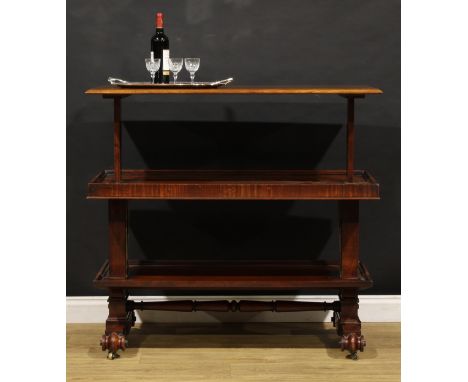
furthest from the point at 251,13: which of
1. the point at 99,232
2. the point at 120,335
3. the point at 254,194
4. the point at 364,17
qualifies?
the point at 120,335

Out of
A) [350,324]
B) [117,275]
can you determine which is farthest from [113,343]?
[350,324]

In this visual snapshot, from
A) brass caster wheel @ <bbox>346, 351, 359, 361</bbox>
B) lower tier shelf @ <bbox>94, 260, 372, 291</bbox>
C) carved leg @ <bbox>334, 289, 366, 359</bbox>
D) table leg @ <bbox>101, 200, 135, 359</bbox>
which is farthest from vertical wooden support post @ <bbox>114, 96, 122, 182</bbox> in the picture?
brass caster wheel @ <bbox>346, 351, 359, 361</bbox>

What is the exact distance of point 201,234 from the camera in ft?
13.7

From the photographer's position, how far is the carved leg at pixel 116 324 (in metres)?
3.68

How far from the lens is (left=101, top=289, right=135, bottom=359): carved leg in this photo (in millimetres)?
3678

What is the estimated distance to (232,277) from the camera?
3703mm

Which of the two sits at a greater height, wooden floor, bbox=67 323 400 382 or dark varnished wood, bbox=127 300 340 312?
dark varnished wood, bbox=127 300 340 312

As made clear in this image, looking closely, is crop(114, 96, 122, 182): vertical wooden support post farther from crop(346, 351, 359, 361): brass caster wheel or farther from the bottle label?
crop(346, 351, 359, 361): brass caster wheel

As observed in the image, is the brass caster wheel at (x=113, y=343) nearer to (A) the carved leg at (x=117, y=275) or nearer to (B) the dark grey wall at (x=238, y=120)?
(A) the carved leg at (x=117, y=275)

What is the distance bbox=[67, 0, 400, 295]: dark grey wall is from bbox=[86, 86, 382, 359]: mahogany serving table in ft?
0.87

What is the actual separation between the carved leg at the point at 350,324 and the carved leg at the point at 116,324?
1.06m

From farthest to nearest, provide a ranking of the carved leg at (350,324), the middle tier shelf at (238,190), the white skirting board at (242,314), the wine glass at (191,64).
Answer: the white skirting board at (242,314), the carved leg at (350,324), the wine glass at (191,64), the middle tier shelf at (238,190)

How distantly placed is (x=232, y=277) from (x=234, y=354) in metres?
0.40

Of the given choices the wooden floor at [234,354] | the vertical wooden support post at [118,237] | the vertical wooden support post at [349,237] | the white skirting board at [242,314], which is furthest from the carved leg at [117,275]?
the vertical wooden support post at [349,237]
